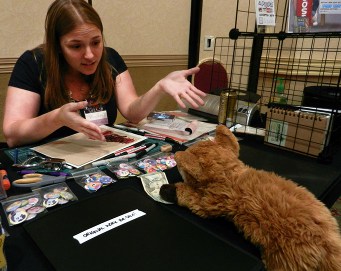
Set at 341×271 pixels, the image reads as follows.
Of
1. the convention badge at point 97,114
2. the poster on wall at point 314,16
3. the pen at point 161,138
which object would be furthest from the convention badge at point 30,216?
the poster on wall at point 314,16

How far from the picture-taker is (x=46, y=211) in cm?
58

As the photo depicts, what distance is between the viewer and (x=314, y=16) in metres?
0.87

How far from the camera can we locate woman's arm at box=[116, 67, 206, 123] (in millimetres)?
956

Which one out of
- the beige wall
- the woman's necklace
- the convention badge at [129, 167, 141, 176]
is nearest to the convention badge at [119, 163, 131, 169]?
the convention badge at [129, 167, 141, 176]

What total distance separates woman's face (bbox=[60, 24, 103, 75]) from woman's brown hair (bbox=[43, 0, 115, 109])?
2cm

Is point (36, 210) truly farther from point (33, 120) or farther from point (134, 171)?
point (33, 120)

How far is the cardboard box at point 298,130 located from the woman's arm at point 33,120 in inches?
23.4

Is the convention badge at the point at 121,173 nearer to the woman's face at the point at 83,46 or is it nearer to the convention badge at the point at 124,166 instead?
the convention badge at the point at 124,166

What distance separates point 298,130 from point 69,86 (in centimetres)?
98

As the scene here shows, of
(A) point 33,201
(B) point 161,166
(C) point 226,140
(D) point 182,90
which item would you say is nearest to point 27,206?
(A) point 33,201

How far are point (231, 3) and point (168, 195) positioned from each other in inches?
102

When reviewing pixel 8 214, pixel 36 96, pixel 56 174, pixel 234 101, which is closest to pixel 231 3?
pixel 234 101

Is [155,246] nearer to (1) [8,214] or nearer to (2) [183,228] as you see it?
(2) [183,228]

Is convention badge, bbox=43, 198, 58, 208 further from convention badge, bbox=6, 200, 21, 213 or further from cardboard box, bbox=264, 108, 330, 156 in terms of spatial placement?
cardboard box, bbox=264, 108, 330, 156
